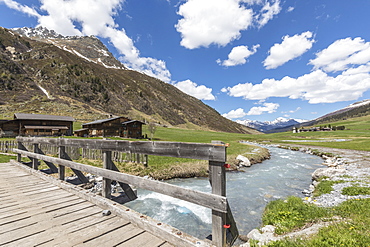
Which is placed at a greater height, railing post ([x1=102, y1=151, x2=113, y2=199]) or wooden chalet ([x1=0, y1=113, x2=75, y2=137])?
wooden chalet ([x1=0, y1=113, x2=75, y2=137])

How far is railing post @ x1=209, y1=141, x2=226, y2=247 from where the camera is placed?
3.12 m

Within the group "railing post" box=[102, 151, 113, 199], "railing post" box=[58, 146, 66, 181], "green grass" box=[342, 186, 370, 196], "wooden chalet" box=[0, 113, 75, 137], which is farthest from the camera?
"wooden chalet" box=[0, 113, 75, 137]

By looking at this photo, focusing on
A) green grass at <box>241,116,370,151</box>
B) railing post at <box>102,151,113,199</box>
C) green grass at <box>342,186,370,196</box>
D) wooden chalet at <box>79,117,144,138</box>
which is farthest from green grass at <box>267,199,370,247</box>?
wooden chalet at <box>79,117,144,138</box>

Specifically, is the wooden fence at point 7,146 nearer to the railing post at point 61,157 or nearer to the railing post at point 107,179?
the railing post at point 61,157

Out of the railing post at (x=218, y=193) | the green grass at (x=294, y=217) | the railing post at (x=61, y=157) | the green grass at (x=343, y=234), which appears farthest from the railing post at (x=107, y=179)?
the green grass at (x=294, y=217)

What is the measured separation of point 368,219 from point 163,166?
1505 cm

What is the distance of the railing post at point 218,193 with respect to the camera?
10.2 ft

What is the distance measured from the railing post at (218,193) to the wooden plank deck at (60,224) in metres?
0.98

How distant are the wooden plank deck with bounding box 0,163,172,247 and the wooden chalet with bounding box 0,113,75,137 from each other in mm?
56984

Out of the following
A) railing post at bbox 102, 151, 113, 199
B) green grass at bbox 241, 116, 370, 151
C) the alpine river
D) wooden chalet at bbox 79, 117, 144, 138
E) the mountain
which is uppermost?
the mountain

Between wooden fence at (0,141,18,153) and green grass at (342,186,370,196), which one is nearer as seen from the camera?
green grass at (342,186,370,196)

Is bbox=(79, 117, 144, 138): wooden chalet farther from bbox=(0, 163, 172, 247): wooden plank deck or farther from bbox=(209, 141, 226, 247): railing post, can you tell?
bbox=(209, 141, 226, 247): railing post

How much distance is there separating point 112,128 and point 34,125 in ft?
69.4

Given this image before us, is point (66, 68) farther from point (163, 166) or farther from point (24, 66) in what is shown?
point (163, 166)
